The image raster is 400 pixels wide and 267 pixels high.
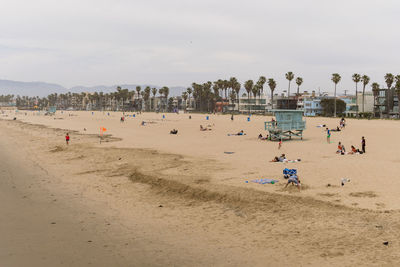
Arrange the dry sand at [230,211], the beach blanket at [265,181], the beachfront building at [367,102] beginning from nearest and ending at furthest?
the dry sand at [230,211] → the beach blanket at [265,181] → the beachfront building at [367,102]

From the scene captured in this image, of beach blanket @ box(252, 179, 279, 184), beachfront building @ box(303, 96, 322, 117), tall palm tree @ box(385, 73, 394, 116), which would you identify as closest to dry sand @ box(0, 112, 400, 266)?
beach blanket @ box(252, 179, 279, 184)

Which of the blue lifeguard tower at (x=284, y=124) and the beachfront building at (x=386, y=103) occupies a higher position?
the beachfront building at (x=386, y=103)

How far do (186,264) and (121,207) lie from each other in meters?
5.46

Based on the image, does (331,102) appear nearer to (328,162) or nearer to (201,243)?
(328,162)

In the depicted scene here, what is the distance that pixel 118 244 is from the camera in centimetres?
912

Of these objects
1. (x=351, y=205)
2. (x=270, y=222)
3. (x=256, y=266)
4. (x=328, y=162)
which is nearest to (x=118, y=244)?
(x=256, y=266)

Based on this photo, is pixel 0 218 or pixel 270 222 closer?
pixel 270 222

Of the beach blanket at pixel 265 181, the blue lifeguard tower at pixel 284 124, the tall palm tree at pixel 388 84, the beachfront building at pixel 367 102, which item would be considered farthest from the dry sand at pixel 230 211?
the beachfront building at pixel 367 102

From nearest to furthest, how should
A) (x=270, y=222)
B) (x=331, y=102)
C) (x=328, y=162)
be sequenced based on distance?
(x=270, y=222), (x=328, y=162), (x=331, y=102)

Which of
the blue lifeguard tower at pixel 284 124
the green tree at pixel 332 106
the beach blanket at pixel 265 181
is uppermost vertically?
the green tree at pixel 332 106

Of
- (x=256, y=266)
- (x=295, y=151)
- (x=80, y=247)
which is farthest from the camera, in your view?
(x=295, y=151)

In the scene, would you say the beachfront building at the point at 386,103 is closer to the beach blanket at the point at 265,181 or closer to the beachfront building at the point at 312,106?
the beachfront building at the point at 312,106

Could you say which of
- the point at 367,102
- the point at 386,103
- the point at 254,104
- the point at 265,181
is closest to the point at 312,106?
the point at 367,102

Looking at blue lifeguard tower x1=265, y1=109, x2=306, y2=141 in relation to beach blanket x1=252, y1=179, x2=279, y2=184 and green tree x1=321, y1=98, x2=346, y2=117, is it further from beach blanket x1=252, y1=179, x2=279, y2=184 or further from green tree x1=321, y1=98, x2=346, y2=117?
green tree x1=321, y1=98, x2=346, y2=117
